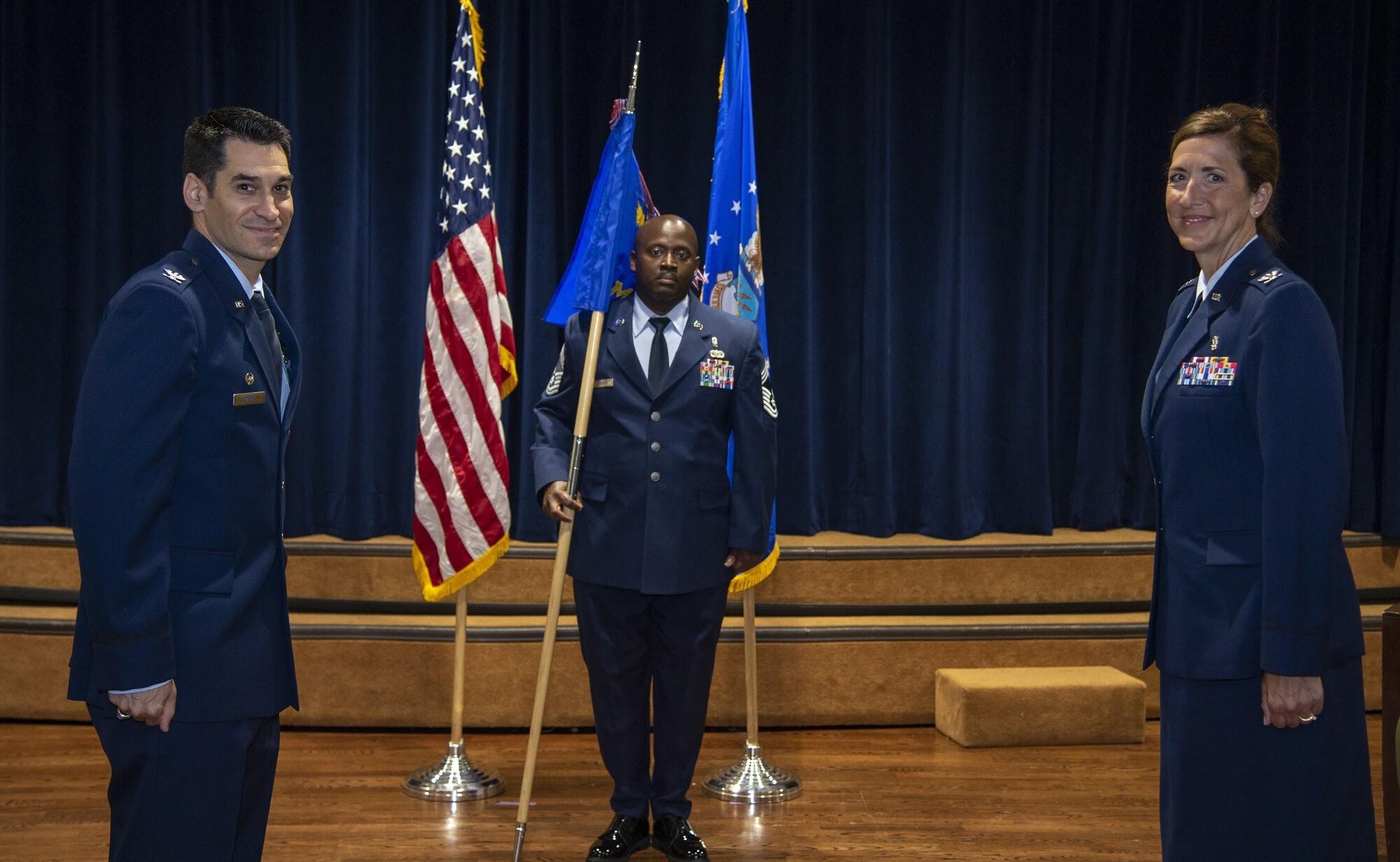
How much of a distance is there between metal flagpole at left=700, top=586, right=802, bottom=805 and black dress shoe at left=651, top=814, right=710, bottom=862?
522 millimetres

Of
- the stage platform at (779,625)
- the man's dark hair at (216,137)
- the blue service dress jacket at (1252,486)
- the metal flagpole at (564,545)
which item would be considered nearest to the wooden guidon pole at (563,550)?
the metal flagpole at (564,545)

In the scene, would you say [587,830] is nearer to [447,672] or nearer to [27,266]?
[447,672]

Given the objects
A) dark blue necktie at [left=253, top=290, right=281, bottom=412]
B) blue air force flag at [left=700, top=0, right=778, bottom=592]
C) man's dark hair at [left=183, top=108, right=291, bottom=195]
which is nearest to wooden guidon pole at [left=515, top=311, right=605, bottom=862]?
blue air force flag at [left=700, top=0, right=778, bottom=592]

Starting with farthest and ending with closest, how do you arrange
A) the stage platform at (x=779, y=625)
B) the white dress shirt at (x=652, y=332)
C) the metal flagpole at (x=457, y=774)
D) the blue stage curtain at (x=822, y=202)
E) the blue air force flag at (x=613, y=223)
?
the blue stage curtain at (x=822, y=202)
the stage platform at (x=779, y=625)
the metal flagpole at (x=457, y=774)
the blue air force flag at (x=613, y=223)
the white dress shirt at (x=652, y=332)

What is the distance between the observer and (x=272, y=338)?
2076mm

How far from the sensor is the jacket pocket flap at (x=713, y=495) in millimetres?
3297

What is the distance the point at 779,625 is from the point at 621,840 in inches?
59.6

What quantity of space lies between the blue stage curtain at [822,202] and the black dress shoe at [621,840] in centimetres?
179

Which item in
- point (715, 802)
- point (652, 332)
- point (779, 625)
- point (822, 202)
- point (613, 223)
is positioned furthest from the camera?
point (822, 202)

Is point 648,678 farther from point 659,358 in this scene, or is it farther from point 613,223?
point 613,223

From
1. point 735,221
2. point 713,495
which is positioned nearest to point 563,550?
point 713,495

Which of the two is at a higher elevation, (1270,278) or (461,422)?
(1270,278)

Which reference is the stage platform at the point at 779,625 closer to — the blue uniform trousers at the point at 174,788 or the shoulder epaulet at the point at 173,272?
the blue uniform trousers at the point at 174,788

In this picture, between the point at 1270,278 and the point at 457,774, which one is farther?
the point at 457,774
